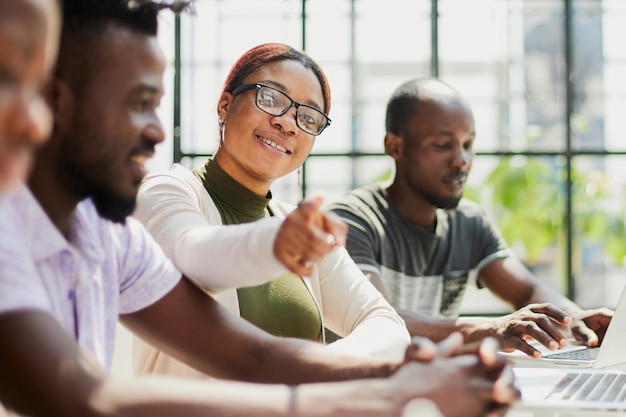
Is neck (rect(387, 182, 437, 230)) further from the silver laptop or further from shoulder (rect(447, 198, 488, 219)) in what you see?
the silver laptop

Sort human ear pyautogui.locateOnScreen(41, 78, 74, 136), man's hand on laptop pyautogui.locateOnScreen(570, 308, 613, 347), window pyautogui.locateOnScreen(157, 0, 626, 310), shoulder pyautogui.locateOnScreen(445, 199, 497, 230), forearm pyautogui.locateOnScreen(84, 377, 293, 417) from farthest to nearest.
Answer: window pyautogui.locateOnScreen(157, 0, 626, 310)
shoulder pyautogui.locateOnScreen(445, 199, 497, 230)
man's hand on laptop pyautogui.locateOnScreen(570, 308, 613, 347)
human ear pyautogui.locateOnScreen(41, 78, 74, 136)
forearm pyautogui.locateOnScreen(84, 377, 293, 417)

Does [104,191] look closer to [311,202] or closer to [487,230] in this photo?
[311,202]

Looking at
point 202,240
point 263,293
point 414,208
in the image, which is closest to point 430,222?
point 414,208

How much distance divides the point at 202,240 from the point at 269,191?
76 centimetres

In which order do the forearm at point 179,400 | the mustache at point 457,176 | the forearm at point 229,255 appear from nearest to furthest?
the forearm at point 179,400 → the forearm at point 229,255 → the mustache at point 457,176

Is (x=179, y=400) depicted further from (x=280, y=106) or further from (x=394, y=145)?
(x=394, y=145)

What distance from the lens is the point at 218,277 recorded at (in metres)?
1.32

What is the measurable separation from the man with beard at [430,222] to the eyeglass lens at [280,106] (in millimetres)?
651

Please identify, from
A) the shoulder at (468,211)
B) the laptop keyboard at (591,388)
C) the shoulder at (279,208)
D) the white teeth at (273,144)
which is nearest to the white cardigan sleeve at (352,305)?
the shoulder at (279,208)

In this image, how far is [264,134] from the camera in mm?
2047

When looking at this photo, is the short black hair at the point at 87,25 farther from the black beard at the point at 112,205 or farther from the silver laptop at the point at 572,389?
the silver laptop at the point at 572,389

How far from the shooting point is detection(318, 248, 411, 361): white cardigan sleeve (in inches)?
74.1

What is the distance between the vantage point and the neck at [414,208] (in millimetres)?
2945

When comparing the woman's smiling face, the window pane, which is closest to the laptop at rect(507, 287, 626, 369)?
the woman's smiling face
